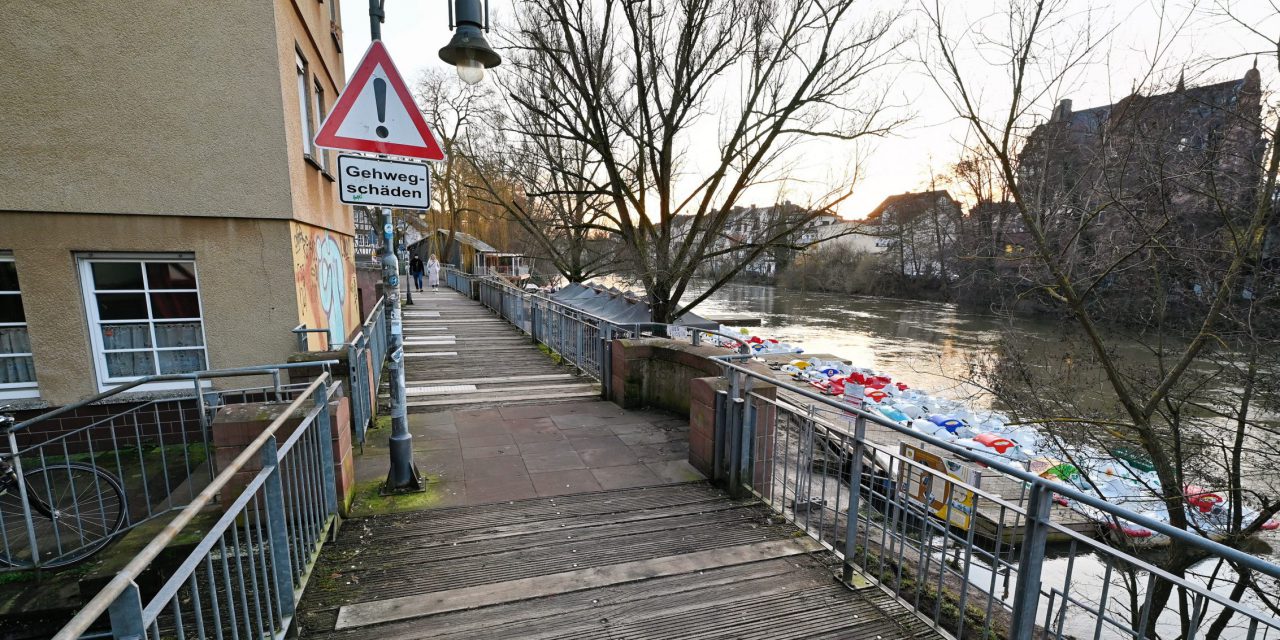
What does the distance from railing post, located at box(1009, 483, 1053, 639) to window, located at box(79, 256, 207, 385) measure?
7.93 m

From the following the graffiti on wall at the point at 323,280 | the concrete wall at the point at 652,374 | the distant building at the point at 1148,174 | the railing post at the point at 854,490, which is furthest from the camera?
the graffiti on wall at the point at 323,280

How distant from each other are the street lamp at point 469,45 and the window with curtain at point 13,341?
5574mm

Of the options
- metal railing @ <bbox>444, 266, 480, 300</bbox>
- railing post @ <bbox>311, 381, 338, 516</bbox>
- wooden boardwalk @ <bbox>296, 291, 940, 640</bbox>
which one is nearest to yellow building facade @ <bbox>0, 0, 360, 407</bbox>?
wooden boardwalk @ <bbox>296, 291, 940, 640</bbox>

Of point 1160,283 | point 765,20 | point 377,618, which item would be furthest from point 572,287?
point 377,618

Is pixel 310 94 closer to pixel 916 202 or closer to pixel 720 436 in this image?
pixel 720 436

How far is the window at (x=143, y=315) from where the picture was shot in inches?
244

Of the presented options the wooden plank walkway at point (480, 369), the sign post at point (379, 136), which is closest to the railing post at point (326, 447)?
the sign post at point (379, 136)

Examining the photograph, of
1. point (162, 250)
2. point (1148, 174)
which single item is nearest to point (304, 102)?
point (162, 250)

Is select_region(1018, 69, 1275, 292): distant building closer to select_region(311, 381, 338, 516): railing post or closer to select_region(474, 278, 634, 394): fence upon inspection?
select_region(474, 278, 634, 394): fence

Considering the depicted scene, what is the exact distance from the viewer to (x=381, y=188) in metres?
3.64

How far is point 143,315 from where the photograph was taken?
6.34 meters

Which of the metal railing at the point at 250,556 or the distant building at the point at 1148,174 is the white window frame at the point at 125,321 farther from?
the distant building at the point at 1148,174

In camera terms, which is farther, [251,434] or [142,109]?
[142,109]

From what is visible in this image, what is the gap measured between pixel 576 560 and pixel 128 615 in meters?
2.36
